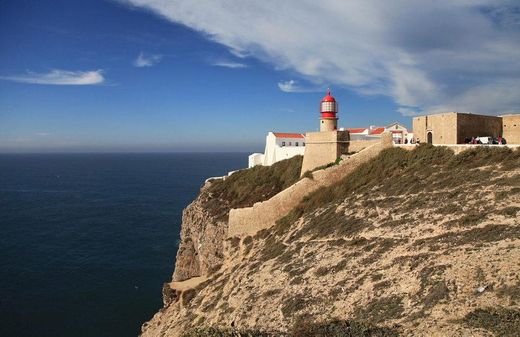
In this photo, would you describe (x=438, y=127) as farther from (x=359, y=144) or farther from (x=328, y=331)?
(x=328, y=331)

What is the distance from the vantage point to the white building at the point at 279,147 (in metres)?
38.3

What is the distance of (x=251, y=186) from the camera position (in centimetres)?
3444

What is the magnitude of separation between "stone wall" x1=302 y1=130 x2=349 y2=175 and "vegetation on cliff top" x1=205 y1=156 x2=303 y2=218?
3.33 m

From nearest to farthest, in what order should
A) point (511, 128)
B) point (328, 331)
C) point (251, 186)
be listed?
point (328, 331)
point (511, 128)
point (251, 186)

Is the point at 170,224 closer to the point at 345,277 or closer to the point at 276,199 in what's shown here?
the point at 276,199

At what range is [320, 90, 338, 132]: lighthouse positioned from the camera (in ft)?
94.8

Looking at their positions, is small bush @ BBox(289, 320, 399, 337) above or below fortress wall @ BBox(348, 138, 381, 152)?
below

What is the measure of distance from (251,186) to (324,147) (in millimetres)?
9432

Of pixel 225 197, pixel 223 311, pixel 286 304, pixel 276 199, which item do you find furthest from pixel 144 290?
pixel 286 304

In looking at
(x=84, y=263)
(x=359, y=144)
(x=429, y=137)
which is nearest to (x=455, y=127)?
(x=429, y=137)

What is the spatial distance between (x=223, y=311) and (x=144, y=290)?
77.1 feet

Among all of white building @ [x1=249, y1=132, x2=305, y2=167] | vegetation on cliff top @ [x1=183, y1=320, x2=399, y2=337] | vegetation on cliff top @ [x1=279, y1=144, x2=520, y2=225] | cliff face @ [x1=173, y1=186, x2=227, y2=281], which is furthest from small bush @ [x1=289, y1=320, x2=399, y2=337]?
white building @ [x1=249, y1=132, x2=305, y2=167]

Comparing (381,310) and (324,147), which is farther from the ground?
(324,147)

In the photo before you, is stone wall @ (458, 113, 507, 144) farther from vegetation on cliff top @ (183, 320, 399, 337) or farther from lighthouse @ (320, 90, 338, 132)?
vegetation on cliff top @ (183, 320, 399, 337)
